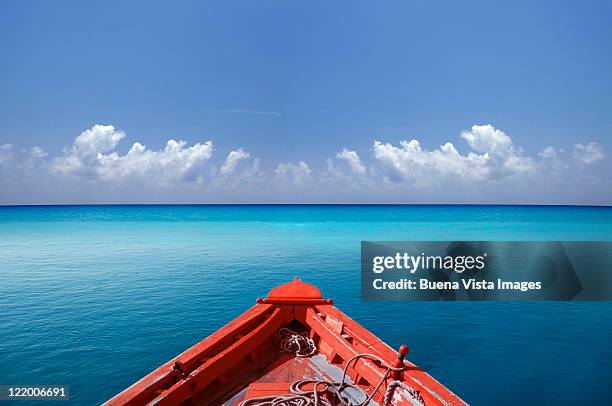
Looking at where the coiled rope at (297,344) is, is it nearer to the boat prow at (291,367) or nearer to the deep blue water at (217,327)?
the boat prow at (291,367)

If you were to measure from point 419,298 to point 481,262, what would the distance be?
12.9 meters

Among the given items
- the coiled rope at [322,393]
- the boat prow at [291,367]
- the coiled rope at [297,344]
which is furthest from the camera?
the coiled rope at [297,344]

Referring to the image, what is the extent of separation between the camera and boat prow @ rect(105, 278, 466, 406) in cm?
402

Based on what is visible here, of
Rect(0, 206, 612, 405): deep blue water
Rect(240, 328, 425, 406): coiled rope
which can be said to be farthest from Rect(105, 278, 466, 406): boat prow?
Rect(0, 206, 612, 405): deep blue water

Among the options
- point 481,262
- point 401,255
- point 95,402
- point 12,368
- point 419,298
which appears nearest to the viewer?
point 95,402

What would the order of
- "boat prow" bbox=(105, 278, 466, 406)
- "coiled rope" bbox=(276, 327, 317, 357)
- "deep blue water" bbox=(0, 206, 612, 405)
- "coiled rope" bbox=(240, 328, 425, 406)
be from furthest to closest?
"deep blue water" bbox=(0, 206, 612, 405), "coiled rope" bbox=(276, 327, 317, 357), "boat prow" bbox=(105, 278, 466, 406), "coiled rope" bbox=(240, 328, 425, 406)

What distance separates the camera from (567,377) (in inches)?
366

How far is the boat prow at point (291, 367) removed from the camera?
4020mm

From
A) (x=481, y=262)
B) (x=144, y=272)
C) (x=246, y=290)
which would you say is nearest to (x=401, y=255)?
(x=481, y=262)

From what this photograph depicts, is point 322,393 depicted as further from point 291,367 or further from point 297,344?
point 297,344

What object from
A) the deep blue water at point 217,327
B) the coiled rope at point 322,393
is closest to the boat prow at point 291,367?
the coiled rope at point 322,393

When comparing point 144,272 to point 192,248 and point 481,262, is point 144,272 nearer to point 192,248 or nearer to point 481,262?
point 192,248

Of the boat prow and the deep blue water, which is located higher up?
the boat prow

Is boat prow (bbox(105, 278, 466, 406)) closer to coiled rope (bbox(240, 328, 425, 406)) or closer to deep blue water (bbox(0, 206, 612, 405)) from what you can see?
coiled rope (bbox(240, 328, 425, 406))
